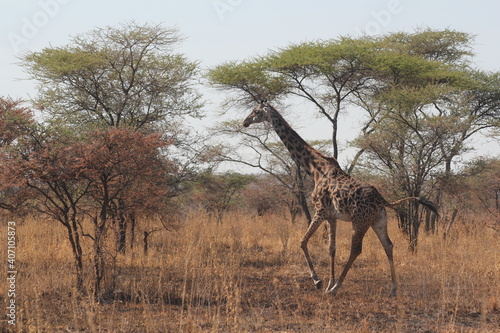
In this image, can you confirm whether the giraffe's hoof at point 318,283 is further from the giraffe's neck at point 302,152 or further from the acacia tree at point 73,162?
the acacia tree at point 73,162

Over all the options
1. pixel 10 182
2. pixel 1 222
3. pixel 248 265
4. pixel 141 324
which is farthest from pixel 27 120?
pixel 1 222

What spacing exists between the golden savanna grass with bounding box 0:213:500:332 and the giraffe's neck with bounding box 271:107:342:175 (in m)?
1.96

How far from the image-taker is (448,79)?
698 inches

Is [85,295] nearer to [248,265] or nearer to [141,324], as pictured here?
[141,324]

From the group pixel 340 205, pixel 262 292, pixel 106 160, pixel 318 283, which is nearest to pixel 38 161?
pixel 106 160

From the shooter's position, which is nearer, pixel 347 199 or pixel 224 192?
pixel 347 199

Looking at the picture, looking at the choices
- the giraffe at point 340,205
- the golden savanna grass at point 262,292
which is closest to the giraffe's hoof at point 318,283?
the giraffe at point 340,205

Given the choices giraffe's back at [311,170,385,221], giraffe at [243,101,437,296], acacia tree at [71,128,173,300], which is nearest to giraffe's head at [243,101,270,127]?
giraffe at [243,101,437,296]

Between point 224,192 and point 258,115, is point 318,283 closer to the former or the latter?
point 258,115

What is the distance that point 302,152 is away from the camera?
951 cm

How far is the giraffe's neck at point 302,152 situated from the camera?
9.09 m

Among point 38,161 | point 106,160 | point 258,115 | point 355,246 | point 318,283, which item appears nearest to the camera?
point 38,161

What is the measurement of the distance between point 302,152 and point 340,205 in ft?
5.02

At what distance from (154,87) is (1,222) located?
5481mm
